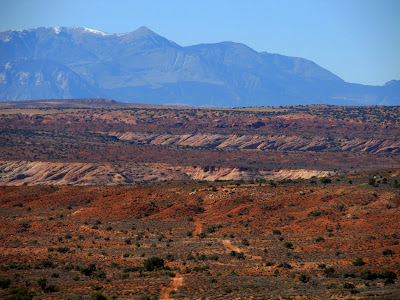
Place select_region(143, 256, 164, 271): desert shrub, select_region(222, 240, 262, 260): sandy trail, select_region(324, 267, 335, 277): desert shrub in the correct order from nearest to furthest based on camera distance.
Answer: select_region(324, 267, 335, 277): desert shrub → select_region(143, 256, 164, 271): desert shrub → select_region(222, 240, 262, 260): sandy trail

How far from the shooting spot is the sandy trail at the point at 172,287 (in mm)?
29434

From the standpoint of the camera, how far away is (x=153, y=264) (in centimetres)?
3625

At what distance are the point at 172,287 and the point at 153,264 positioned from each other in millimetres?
4975

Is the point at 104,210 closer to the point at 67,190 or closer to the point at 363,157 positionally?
the point at 67,190

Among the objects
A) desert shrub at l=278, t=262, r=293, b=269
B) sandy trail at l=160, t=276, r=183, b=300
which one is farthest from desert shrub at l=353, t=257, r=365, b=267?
sandy trail at l=160, t=276, r=183, b=300

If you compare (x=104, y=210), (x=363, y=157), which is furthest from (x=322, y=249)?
(x=363, y=157)

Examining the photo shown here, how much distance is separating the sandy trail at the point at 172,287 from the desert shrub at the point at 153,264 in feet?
8.33

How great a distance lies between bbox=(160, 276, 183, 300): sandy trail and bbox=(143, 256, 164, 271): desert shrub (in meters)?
2.54

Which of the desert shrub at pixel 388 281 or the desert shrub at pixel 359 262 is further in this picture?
the desert shrub at pixel 359 262

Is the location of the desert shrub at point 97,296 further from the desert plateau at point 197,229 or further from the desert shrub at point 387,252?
the desert shrub at point 387,252

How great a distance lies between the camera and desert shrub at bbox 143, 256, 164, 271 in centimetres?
3597

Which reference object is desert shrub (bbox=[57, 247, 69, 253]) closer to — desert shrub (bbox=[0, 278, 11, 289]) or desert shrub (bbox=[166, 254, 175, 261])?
desert shrub (bbox=[166, 254, 175, 261])

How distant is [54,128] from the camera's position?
525ft

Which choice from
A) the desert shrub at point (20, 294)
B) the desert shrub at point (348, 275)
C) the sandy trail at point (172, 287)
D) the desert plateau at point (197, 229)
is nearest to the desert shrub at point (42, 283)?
the desert plateau at point (197, 229)
